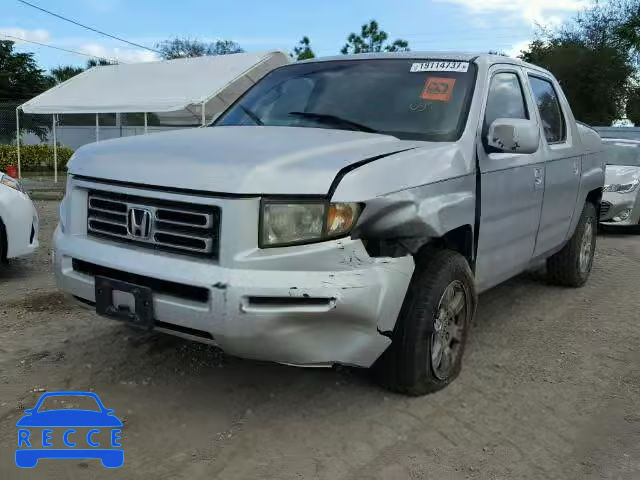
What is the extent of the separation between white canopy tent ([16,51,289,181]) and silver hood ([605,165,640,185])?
26.6ft

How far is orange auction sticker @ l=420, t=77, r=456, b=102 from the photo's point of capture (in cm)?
393

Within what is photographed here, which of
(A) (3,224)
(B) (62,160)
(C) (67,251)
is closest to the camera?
(C) (67,251)

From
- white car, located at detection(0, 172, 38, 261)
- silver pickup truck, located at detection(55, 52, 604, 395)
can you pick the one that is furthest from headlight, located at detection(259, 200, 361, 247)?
white car, located at detection(0, 172, 38, 261)

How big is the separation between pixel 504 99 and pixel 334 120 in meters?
1.24

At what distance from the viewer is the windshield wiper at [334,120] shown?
377 centimetres

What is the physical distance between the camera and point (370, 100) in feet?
13.2

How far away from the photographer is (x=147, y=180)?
9.92 feet

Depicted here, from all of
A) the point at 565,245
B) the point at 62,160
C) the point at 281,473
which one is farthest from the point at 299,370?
the point at 62,160

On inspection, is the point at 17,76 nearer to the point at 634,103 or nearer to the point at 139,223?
the point at 634,103

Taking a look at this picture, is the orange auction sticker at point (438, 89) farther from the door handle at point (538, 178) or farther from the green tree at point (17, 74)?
the green tree at point (17, 74)

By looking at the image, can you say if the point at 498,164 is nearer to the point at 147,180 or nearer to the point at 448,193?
the point at 448,193

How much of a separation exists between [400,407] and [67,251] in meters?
1.88

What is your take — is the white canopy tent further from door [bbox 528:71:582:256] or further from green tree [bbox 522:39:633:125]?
green tree [bbox 522:39:633:125]

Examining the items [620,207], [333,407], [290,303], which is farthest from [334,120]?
[620,207]
